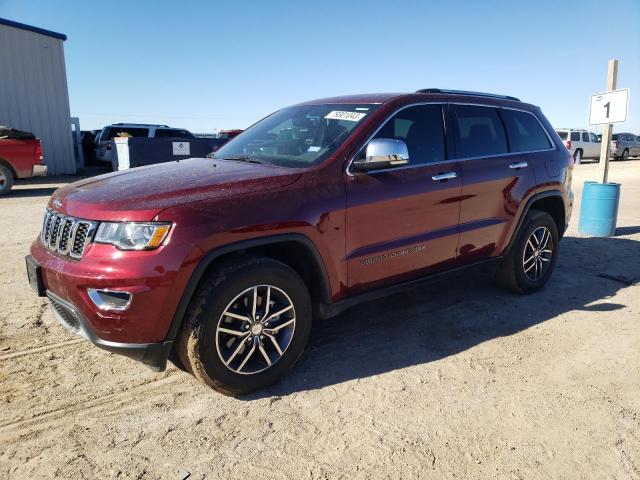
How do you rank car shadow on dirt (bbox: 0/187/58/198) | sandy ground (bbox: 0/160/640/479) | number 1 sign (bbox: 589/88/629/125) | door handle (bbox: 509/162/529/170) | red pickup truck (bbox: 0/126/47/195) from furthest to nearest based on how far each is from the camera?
car shadow on dirt (bbox: 0/187/58/198)
red pickup truck (bbox: 0/126/47/195)
number 1 sign (bbox: 589/88/629/125)
door handle (bbox: 509/162/529/170)
sandy ground (bbox: 0/160/640/479)

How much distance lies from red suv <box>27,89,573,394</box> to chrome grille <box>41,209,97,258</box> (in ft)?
0.03

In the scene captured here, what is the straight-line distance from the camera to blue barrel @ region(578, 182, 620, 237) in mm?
7723

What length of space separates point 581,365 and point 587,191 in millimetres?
5361

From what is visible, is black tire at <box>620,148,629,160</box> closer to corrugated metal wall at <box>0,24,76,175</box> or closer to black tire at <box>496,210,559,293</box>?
corrugated metal wall at <box>0,24,76,175</box>

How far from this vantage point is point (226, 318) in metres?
2.92

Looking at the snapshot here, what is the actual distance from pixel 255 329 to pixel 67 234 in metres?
1.22

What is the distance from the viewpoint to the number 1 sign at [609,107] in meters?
7.52

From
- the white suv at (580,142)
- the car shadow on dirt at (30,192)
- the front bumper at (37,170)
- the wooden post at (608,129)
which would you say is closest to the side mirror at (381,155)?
the wooden post at (608,129)

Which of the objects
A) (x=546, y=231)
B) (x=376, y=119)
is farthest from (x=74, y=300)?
(x=546, y=231)

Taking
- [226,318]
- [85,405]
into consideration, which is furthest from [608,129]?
[85,405]

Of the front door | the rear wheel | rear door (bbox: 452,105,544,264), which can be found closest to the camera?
the front door

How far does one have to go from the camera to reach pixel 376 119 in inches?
140

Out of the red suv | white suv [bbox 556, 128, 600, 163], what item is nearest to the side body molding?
the red suv

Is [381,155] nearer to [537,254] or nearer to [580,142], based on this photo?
[537,254]
